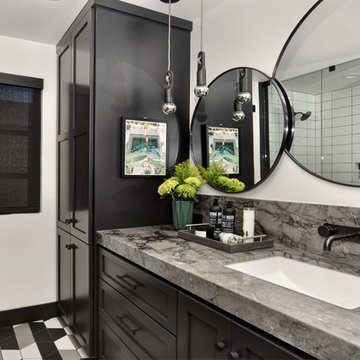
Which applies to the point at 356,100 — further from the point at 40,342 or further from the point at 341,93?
the point at 40,342

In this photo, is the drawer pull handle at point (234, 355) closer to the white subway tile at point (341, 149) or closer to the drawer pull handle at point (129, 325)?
the drawer pull handle at point (129, 325)

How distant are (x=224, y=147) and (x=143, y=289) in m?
1.03

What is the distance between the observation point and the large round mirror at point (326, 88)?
152 centimetres

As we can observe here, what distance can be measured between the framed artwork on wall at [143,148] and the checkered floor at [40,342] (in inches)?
53.2

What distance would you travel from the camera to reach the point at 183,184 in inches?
89.9

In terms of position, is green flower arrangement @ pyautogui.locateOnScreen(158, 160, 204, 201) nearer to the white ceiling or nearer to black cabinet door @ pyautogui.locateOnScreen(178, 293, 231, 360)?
black cabinet door @ pyautogui.locateOnScreen(178, 293, 231, 360)

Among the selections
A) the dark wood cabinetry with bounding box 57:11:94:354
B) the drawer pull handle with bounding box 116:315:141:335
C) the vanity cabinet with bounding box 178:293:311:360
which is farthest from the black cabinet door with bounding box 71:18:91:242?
the vanity cabinet with bounding box 178:293:311:360

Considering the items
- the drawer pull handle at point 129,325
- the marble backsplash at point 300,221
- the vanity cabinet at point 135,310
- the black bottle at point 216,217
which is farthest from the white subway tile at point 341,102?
the drawer pull handle at point 129,325

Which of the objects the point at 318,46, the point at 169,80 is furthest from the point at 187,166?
the point at 318,46

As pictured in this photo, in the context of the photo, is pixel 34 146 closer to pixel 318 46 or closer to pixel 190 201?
pixel 190 201

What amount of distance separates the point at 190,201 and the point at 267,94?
828mm

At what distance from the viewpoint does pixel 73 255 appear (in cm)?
261

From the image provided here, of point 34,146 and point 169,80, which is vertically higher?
point 169,80

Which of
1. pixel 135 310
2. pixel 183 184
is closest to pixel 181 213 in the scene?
pixel 183 184
